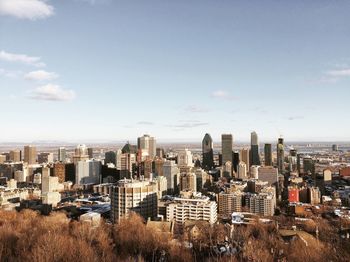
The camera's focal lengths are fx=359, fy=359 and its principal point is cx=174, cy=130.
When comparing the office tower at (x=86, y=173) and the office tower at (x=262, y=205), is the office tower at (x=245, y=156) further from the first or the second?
the office tower at (x=262, y=205)

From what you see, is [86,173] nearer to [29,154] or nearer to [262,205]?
[29,154]

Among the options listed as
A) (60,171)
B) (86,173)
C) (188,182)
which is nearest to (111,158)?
(86,173)

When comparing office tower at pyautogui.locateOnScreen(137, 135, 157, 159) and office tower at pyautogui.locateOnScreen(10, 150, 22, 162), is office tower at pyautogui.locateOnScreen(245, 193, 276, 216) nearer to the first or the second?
office tower at pyautogui.locateOnScreen(10, 150, 22, 162)

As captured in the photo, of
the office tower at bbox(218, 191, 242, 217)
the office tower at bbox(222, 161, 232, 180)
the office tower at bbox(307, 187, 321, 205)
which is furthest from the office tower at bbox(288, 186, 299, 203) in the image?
the office tower at bbox(222, 161, 232, 180)

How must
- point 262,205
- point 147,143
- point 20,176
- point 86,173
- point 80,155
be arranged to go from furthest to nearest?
point 147,143, point 80,155, point 86,173, point 20,176, point 262,205

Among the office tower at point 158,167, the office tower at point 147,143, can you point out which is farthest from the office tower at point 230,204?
the office tower at point 147,143

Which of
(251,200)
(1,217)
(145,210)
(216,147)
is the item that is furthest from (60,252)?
(216,147)
